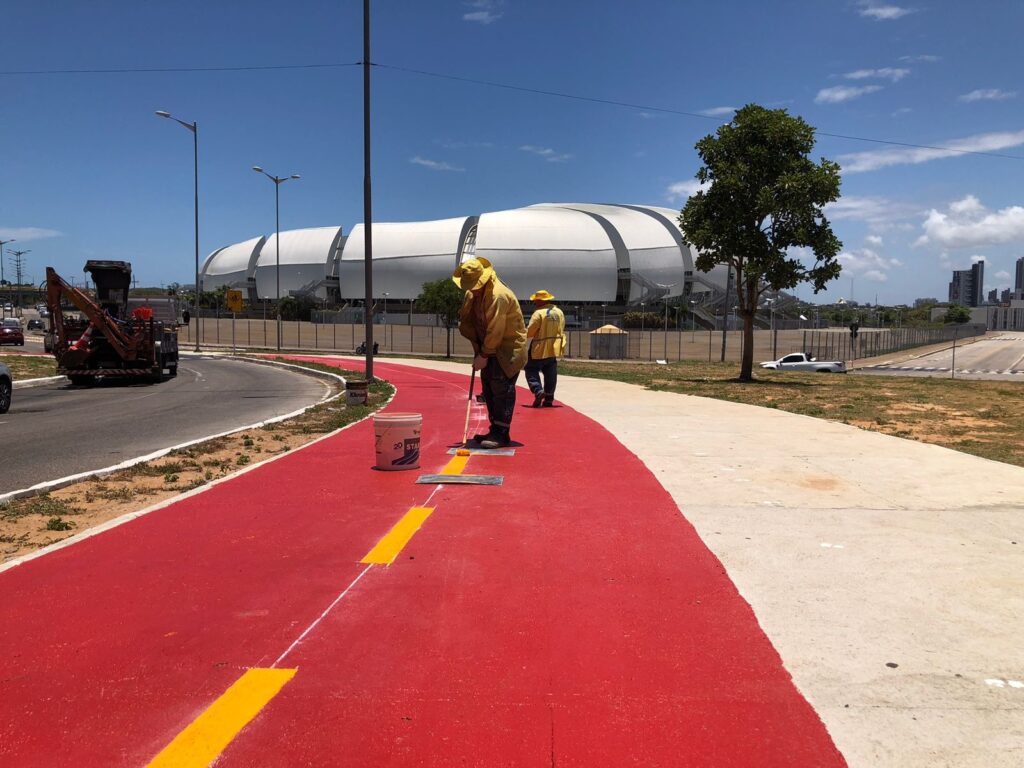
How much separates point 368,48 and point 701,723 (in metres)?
14.8

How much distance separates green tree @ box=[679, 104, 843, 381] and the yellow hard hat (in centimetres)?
1414

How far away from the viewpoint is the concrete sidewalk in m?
2.79

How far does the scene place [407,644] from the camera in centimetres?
337

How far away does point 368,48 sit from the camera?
1462 cm

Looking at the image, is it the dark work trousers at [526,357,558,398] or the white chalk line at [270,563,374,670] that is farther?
the dark work trousers at [526,357,558,398]

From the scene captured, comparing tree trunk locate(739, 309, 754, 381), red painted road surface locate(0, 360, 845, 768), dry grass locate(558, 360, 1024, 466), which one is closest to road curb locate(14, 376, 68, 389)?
dry grass locate(558, 360, 1024, 466)

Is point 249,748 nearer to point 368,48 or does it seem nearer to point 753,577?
point 753,577

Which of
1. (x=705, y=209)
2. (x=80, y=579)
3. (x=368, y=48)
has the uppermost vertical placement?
(x=368, y=48)

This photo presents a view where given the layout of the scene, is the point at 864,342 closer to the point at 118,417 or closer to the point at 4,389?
the point at 118,417

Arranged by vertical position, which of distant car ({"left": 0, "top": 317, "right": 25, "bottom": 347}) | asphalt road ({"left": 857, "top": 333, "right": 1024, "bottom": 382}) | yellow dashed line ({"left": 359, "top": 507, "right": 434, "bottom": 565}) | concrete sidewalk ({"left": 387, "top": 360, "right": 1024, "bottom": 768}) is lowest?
asphalt road ({"left": 857, "top": 333, "right": 1024, "bottom": 382})

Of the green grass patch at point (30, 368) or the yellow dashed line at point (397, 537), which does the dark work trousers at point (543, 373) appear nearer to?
the yellow dashed line at point (397, 537)

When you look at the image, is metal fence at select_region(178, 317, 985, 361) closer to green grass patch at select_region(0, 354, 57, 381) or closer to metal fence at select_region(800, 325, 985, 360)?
metal fence at select_region(800, 325, 985, 360)

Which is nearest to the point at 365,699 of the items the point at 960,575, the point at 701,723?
the point at 701,723

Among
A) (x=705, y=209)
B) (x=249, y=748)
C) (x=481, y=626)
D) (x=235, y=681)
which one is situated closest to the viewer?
(x=249, y=748)
